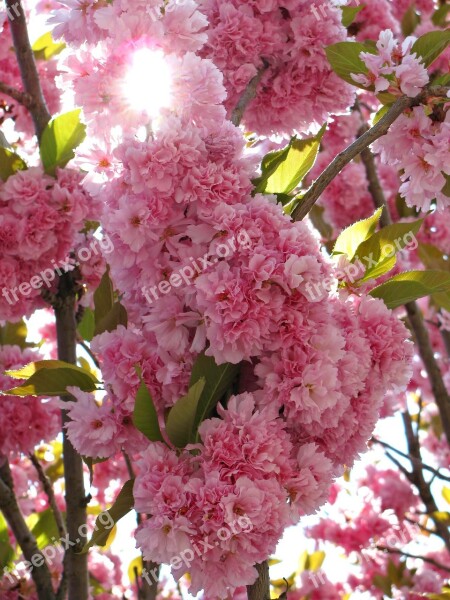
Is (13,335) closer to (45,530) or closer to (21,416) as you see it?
(21,416)

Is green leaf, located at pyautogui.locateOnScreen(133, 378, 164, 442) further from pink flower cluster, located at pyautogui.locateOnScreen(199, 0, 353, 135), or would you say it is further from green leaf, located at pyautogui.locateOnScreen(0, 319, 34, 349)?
green leaf, located at pyautogui.locateOnScreen(0, 319, 34, 349)

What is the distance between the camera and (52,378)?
4.79 ft

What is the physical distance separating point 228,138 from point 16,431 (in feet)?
4.91

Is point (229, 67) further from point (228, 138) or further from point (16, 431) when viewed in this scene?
point (16, 431)

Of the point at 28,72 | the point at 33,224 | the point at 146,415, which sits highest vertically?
the point at 28,72

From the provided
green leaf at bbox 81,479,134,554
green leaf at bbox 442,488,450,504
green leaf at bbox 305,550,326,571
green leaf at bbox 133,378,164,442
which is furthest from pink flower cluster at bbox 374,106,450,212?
green leaf at bbox 305,550,326,571

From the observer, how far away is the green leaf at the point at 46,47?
308cm

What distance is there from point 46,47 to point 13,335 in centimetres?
122

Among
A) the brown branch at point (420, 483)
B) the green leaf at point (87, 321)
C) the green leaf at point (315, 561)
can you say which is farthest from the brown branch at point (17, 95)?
the green leaf at point (315, 561)

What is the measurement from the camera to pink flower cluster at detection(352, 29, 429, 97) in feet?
5.21

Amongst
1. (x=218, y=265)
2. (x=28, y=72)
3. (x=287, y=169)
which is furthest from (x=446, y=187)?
(x=28, y=72)

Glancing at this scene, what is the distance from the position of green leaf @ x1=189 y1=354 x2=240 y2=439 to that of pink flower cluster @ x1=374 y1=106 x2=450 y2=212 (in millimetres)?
687

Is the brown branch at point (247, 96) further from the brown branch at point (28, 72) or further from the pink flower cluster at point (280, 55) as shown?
the brown branch at point (28, 72)

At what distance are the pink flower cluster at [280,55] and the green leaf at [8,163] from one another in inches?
24.0
